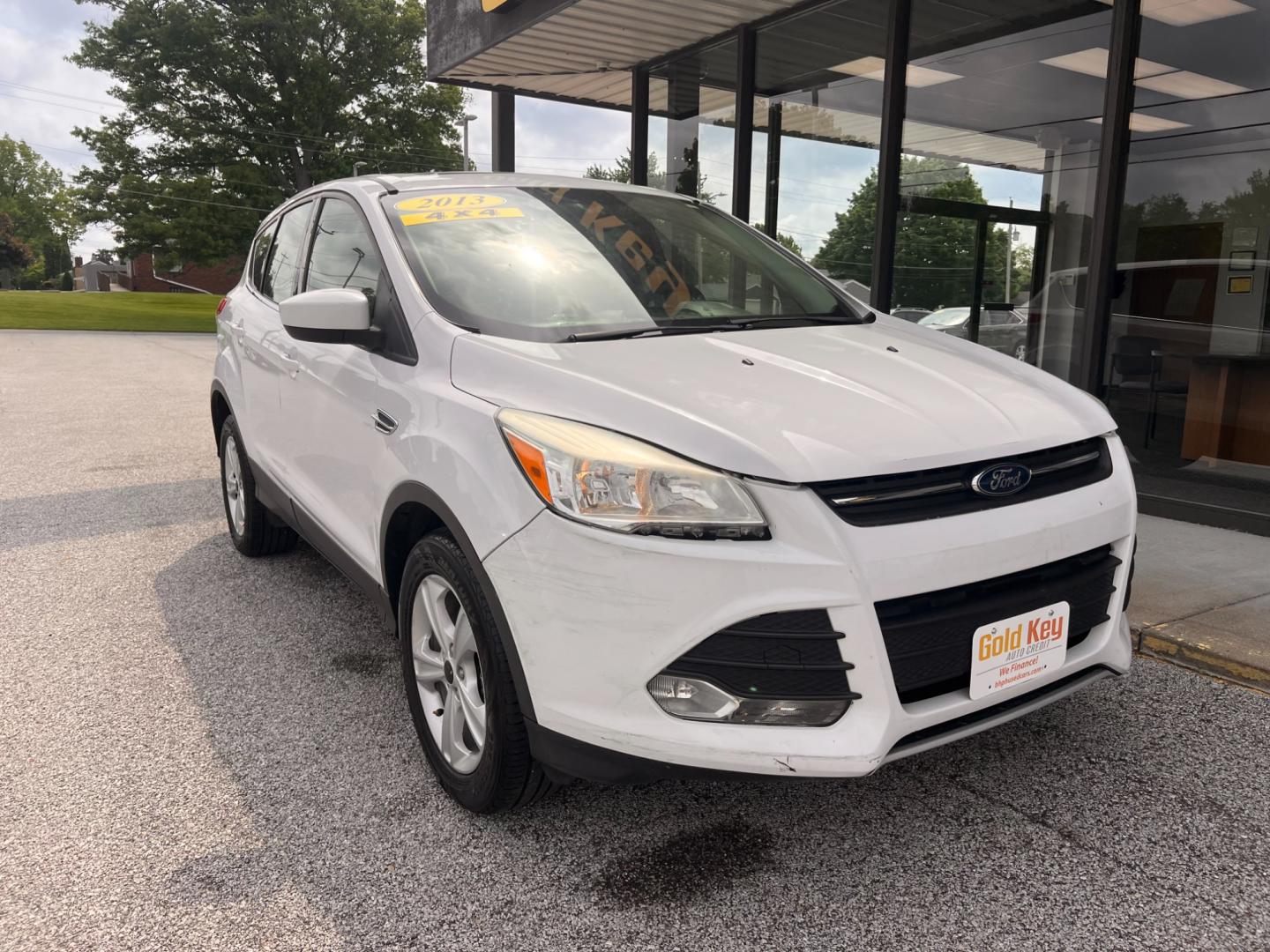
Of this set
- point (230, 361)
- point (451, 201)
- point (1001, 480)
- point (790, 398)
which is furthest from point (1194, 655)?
point (230, 361)

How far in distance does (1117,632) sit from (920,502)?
822 mm

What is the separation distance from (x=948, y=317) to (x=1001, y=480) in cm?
562

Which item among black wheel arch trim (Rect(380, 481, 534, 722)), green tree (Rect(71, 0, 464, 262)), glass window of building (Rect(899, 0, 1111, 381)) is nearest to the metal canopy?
glass window of building (Rect(899, 0, 1111, 381))

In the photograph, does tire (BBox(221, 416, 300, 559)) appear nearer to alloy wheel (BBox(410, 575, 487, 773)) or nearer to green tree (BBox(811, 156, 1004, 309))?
alloy wheel (BBox(410, 575, 487, 773))

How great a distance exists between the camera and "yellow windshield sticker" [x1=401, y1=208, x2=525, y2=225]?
3.27 meters

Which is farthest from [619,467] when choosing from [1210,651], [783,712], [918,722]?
[1210,651]

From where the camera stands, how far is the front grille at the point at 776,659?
6.73ft

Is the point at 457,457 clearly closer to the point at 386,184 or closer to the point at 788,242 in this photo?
the point at 386,184

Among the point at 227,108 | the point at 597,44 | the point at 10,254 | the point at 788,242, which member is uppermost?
the point at 227,108

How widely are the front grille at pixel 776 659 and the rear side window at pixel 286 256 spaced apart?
2.84 meters

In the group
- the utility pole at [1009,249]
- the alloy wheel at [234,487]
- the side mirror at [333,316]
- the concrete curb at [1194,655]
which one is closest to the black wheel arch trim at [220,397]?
the alloy wheel at [234,487]

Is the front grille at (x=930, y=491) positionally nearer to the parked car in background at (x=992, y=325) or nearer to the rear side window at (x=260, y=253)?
the rear side window at (x=260, y=253)

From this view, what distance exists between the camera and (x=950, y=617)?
2152mm

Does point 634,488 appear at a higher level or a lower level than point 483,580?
higher
